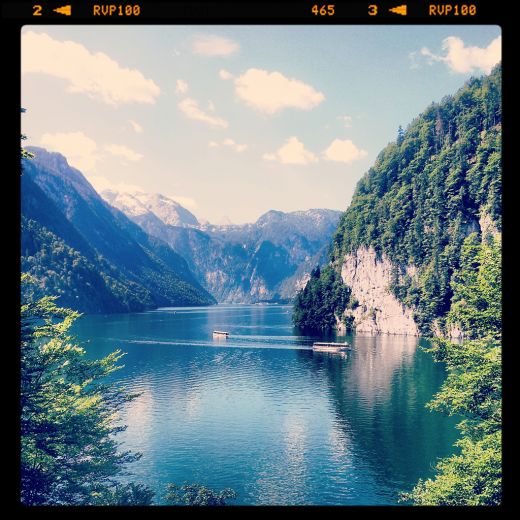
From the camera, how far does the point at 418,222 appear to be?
138 metres

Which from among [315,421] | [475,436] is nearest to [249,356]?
[315,421]

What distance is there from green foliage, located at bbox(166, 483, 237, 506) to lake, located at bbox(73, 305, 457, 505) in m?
0.92

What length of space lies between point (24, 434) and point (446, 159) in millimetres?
138814

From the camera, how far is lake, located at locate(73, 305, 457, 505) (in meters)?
31.2

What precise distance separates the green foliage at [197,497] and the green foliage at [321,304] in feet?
368

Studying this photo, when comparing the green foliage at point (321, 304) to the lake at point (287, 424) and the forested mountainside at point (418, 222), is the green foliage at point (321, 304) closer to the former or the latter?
the forested mountainside at point (418, 222)
